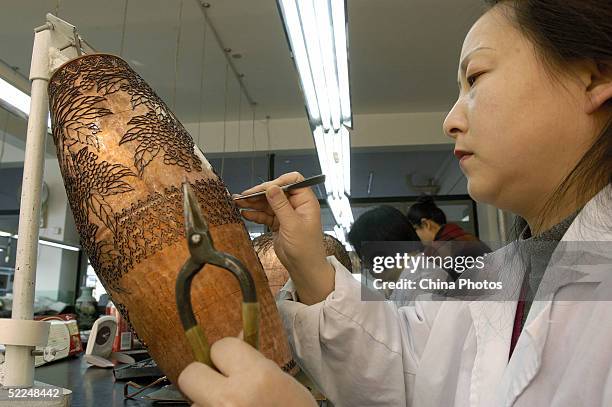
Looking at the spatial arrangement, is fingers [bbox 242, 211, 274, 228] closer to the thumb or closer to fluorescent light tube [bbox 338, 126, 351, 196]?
the thumb

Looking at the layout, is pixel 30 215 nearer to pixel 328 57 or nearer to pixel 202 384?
pixel 202 384

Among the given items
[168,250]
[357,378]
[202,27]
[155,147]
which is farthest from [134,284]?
[202,27]

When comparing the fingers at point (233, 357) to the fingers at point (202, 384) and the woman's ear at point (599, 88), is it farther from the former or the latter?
the woman's ear at point (599, 88)

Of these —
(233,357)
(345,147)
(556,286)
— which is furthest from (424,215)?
(233,357)

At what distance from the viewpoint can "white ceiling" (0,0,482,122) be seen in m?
3.16

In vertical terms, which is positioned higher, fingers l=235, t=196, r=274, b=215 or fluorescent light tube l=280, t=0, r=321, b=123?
fluorescent light tube l=280, t=0, r=321, b=123

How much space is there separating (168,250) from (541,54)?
55 cm

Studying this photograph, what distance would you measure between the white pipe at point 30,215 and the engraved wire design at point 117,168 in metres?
0.06

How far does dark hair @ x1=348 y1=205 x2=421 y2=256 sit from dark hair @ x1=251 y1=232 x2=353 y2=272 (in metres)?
0.59

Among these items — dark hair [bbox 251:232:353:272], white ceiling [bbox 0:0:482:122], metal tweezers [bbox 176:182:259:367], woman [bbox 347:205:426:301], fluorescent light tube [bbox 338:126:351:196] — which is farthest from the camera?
fluorescent light tube [bbox 338:126:351:196]

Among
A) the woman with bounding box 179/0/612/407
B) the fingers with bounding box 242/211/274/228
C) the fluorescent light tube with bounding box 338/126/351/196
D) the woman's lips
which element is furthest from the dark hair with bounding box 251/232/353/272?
the fluorescent light tube with bounding box 338/126/351/196

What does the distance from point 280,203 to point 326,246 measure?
55cm

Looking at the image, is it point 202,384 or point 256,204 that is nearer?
point 202,384

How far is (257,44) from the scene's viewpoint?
3588 mm
